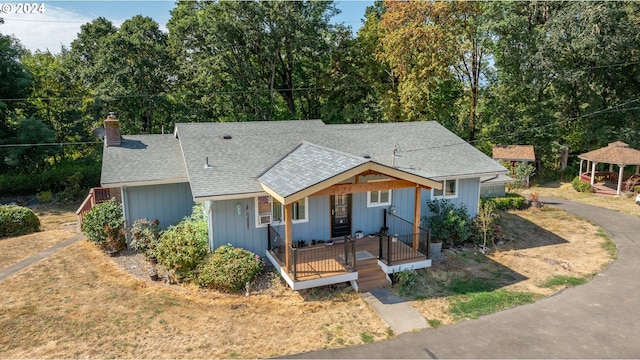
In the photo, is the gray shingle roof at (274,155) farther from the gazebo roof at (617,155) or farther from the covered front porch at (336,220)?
the gazebo roof at (617,155)

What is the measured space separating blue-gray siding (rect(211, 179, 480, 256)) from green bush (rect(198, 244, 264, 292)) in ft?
2.10

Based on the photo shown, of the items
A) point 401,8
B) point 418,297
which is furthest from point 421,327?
point 401,8

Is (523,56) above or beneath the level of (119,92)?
above

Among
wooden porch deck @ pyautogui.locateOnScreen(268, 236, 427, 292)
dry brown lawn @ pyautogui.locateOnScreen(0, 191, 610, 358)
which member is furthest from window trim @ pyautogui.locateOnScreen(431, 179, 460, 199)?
wooden porch deck @ pyautogui.locateOnScreen(268, 236, 427, 292)

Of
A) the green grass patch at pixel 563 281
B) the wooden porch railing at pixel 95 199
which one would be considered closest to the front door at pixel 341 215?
the green grass patch at pixel 563 281

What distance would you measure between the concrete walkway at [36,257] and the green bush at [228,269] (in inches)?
257

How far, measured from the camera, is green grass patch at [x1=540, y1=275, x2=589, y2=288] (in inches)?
461

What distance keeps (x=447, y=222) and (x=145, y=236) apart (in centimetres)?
1100

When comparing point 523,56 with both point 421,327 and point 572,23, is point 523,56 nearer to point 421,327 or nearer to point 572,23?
point 572,23

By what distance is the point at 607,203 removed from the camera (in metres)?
22.3

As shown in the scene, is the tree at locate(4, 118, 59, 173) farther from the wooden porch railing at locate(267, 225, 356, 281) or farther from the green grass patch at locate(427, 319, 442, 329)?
the green grass patch at locate(427, 319, 442, 329)

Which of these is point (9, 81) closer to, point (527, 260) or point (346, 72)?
point (346, 72)

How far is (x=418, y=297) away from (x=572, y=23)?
2559 cm

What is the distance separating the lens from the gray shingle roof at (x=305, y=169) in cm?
1048
